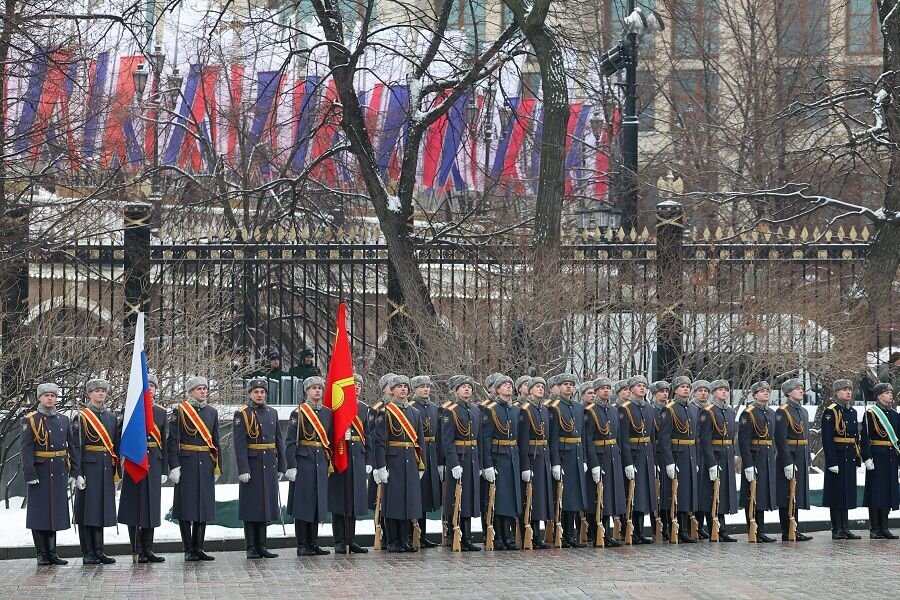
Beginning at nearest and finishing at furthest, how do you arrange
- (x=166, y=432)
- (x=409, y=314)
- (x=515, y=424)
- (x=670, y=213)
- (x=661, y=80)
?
(x=166, y=432)
(x=515, y=424)
(x=409, y=314)
(x=670, y=213)
(x=661, y=80)

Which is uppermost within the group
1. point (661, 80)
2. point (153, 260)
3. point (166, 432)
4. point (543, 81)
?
point (661, 80)

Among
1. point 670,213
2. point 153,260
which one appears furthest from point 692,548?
point 153,260

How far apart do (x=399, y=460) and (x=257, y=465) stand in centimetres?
137

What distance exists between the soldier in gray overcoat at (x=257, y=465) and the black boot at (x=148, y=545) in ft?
2.65

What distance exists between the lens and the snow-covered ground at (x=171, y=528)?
16.4 metres

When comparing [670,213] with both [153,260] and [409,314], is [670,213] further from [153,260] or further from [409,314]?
[153,260]

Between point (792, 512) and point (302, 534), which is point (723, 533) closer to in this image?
point (792, 512)

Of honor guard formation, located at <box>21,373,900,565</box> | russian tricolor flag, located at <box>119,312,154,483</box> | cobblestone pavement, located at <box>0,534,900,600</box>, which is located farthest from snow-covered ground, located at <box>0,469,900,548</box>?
russian tricolor flag, located at <box>119,312,154,483</box>

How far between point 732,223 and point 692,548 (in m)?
15.2

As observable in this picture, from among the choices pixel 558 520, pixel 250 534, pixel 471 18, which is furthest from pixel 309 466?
pixel 471 18

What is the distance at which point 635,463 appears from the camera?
17.3 meters

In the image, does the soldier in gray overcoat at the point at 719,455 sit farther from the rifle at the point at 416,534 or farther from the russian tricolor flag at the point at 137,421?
the russian tricolor flag at the point at 137,421

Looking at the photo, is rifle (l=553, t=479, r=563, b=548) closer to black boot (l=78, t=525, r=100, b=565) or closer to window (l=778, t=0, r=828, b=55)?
black boot (l=78, t=525, r=100, b=565)

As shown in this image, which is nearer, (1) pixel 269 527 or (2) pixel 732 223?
(1) pixel 269 527
